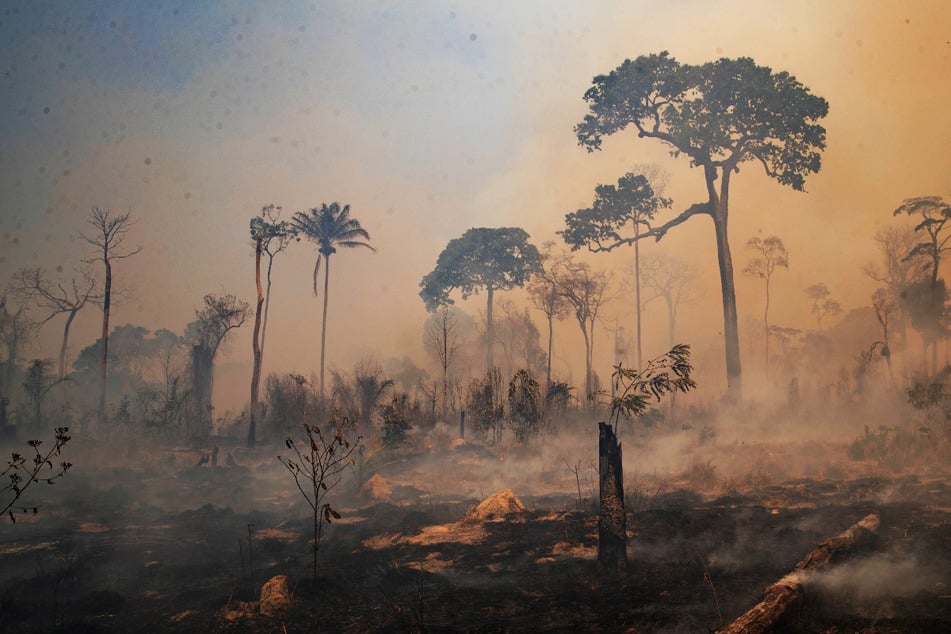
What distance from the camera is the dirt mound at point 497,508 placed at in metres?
13.6

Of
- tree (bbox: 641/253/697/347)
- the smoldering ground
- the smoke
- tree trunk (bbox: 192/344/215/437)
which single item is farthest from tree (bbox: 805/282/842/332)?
the smoke

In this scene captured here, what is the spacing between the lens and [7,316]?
145ft

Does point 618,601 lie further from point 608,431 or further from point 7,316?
point 7,316

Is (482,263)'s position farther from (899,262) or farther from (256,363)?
(899,262)

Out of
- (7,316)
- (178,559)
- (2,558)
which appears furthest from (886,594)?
(7,316)

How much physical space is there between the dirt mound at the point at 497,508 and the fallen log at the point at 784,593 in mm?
6517

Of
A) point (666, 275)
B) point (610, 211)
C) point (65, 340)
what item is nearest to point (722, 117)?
point (610, 211)

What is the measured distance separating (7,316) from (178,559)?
138 ft

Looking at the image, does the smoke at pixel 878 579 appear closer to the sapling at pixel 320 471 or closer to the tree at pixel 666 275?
the sapling at pixel 320 471

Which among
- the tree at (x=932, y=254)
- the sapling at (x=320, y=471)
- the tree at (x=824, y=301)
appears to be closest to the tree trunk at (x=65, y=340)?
the sapling at (x=320, y=471)

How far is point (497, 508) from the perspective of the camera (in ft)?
45.7

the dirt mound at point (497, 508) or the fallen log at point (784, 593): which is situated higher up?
the fallen log at point (784, 593)

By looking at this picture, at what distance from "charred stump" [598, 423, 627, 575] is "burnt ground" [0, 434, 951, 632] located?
34cm

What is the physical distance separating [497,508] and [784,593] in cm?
757
